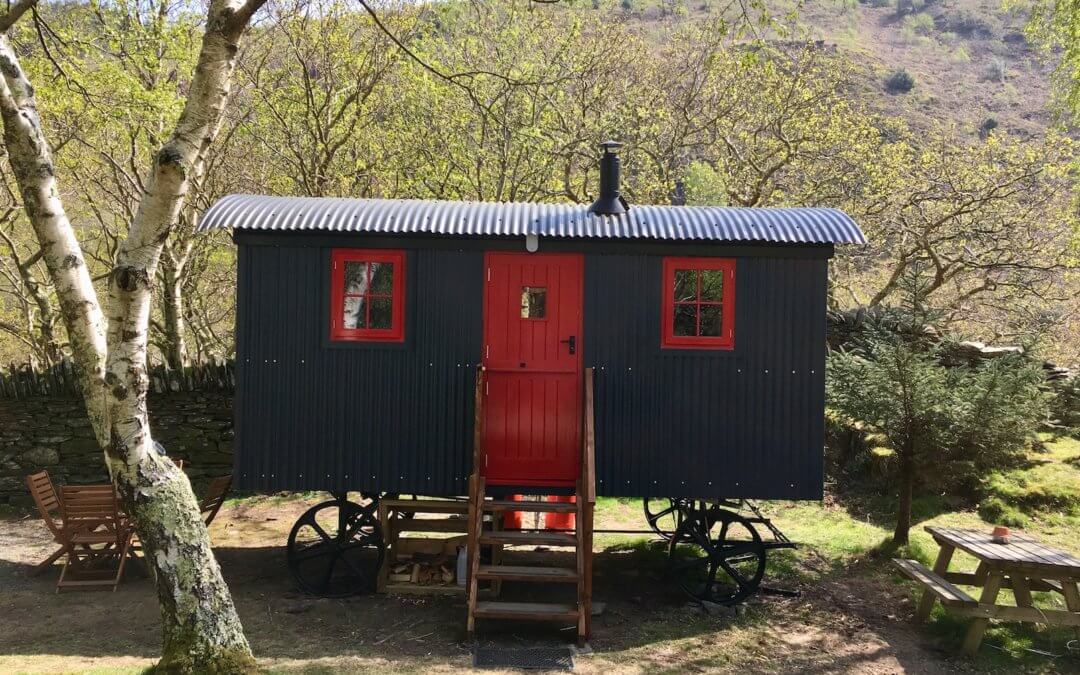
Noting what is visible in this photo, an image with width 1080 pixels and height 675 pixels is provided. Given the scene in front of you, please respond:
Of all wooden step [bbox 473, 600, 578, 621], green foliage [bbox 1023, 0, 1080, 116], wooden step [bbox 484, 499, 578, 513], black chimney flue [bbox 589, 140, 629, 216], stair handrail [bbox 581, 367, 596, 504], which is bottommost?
wooden step [bbox 473, 600, 578, 621]

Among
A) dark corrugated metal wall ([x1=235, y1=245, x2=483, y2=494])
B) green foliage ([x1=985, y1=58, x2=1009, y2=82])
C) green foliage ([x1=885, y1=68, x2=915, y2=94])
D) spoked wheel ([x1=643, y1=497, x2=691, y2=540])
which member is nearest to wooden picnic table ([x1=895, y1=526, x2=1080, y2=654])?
spoked wheel ([x1=643, y1=497, x2=691, y2=540])

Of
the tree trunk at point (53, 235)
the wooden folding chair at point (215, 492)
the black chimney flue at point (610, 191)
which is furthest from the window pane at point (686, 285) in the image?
the wooden folding chair at point (215, 492)

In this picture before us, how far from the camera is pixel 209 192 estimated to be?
15.7m

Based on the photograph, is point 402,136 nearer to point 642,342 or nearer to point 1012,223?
point 642,342

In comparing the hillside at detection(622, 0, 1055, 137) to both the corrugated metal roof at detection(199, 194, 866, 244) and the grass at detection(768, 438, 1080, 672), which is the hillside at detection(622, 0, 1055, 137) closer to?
the grass at detection(768, 438, 1080, 672)

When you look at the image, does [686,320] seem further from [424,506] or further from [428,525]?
[428,525]

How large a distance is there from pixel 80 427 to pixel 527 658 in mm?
8124

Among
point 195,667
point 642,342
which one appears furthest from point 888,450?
point 195,667

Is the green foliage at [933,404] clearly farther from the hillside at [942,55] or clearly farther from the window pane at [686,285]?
the hillside at [942,55]

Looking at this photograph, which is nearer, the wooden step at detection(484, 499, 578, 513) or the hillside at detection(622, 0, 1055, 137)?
the wooden step at detection(484, 499, 578, 513)

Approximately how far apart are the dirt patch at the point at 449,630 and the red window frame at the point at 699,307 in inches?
101

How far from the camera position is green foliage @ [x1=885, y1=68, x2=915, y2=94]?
51969mm

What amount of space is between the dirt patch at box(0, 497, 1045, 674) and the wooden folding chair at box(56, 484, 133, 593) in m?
0.25

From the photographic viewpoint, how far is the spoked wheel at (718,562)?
827 centimetres
